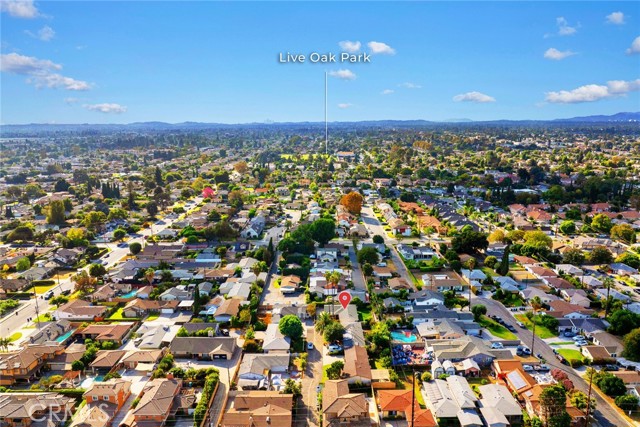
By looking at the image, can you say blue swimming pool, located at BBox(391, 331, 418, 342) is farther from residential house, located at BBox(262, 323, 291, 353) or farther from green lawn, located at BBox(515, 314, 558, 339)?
green lawn, located at BBox(515, 314, 558, 339)

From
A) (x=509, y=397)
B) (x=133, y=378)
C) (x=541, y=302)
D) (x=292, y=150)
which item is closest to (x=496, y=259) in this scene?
(x=541, y=302)

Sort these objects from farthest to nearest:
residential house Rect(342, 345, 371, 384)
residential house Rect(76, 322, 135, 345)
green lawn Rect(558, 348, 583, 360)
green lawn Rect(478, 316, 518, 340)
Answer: green lawn Rect(478, 316, 518, 340) < residential house Rect(76, 322, 135, 345) < green lawn Rect(558, 348, 583, 360) < residential house Rect(342, 345, 371, 384)

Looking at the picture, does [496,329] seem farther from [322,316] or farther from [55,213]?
[55,213]

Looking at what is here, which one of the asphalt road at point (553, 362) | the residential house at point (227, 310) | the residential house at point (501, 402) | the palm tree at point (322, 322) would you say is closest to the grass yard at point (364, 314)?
the palm tree at point (322, 322)

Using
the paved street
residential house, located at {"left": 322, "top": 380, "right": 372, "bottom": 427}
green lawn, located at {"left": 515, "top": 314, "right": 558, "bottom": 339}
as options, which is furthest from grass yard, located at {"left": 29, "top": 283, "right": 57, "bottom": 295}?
green lawn, located at {"left": 515, "top": 314, "right": 558, "bottom": 339}

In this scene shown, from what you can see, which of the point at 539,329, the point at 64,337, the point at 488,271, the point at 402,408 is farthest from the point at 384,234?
the point at 64,337
